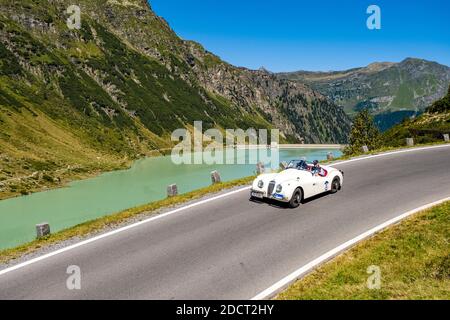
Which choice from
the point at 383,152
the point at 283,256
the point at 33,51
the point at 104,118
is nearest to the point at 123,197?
the point at 383,152

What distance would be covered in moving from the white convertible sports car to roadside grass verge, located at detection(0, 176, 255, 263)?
303cm

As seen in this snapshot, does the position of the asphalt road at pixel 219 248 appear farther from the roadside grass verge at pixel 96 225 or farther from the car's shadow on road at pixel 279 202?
the roadside grass verge at pixel 96 225

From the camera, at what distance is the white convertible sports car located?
1658 centimetres

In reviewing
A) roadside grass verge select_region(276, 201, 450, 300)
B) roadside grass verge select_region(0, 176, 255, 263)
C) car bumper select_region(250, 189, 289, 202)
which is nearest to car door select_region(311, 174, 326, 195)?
car bumper select_region(250, 189, 289, 202)

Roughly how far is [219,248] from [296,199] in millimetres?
5327

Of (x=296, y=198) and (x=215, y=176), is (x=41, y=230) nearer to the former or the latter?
(x=215, y=176)

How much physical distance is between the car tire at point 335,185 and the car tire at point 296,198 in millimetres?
2517

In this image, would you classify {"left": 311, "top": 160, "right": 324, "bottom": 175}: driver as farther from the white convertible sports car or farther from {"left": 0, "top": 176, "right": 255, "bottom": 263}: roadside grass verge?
{"left": 0, "top": 176, "right": 255, "bottom": 263}: roadside grass verge

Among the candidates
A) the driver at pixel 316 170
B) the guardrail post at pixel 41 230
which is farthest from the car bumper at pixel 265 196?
the guardrail post at pixel 41 230

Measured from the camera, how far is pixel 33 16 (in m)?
192

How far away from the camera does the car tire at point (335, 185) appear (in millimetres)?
18723

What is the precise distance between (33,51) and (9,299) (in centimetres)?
18599

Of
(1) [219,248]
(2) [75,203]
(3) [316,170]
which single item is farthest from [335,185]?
(2) [75,203]
